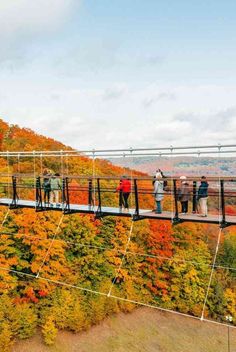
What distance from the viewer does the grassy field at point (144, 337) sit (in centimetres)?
2442

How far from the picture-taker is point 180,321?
2917 centimetres

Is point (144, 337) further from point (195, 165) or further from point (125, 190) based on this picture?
point (195, 165)

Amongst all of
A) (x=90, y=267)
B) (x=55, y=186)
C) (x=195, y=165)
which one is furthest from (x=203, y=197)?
(x=90, y=267)

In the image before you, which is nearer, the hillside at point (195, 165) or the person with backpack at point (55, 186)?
the hillside at point (195, 165)

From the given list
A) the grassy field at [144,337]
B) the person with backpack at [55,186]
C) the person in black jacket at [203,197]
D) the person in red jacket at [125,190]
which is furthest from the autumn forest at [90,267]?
the person in black jacket at [203,197]

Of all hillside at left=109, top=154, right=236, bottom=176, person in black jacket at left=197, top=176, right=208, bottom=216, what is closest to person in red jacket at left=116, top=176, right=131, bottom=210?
hillside at left=109, top=154, right=236, bottom=176

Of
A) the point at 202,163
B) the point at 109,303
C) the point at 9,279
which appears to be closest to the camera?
the point at 202,163

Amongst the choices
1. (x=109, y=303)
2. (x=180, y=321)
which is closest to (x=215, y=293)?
(x=180, y=321)

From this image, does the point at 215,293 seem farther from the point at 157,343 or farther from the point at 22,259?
the point at 22,259

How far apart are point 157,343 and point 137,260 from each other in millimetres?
5794

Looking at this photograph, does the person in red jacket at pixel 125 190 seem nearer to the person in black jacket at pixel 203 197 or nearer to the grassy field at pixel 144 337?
the person in black jacket at pixel 203 197

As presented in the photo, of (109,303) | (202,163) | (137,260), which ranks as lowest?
(109,303)

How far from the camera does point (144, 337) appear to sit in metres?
26.5

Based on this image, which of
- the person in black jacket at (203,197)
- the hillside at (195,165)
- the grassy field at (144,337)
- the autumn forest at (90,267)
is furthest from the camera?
the grassy field at (144,337)
